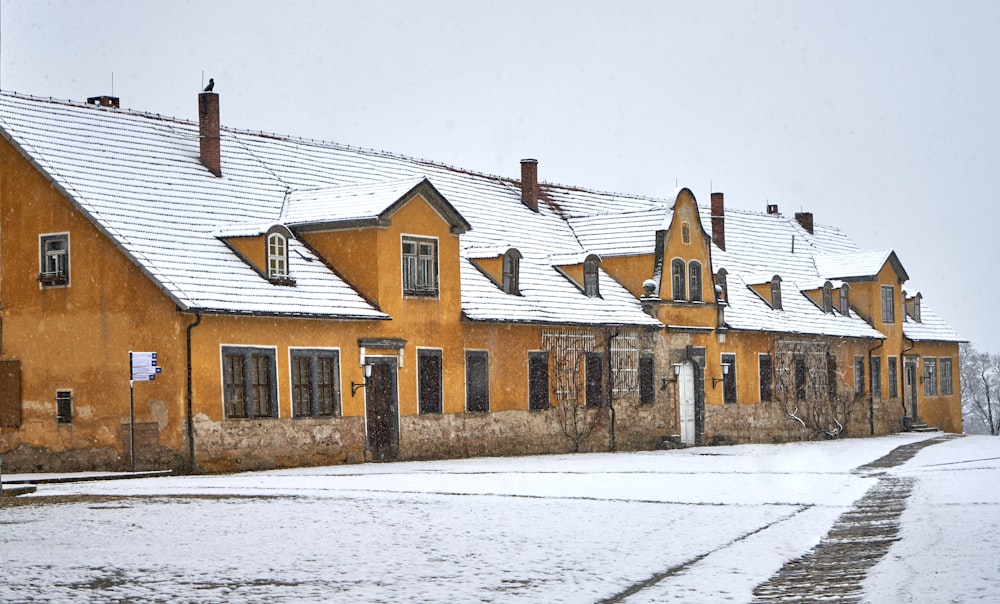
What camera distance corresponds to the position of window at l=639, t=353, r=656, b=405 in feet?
136

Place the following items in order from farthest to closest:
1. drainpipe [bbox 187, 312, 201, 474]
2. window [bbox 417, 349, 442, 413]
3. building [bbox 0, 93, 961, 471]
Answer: window [bbox 417, 349, 442, 413] < building [bbox 0, 93, 961, 471] < drainpipe [bbox 187, 312, 201, 474]

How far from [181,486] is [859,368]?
3589 cm

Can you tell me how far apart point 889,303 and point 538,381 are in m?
24.0

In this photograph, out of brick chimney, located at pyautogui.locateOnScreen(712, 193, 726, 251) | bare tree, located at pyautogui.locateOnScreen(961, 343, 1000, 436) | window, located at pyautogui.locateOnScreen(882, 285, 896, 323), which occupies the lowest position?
bare tree, located at pyautogui.locateOnScreen(961, 343, 1000, 436)

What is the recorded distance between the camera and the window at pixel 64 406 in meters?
29.2

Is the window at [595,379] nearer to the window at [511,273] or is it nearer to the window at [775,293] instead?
the window at [511,273]

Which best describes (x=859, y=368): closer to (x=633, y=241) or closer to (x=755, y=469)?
(x=633, y=241)

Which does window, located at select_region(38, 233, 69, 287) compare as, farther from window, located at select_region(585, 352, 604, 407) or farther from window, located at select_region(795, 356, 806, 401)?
window, located at select_region(795, 356, 806, 401)

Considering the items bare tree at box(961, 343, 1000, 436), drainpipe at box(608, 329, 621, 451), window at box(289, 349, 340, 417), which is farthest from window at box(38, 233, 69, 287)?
bare tree at box(961, 343, 1000, 436)

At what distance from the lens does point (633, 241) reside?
144 ft

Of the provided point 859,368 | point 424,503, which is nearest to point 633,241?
point 859,368

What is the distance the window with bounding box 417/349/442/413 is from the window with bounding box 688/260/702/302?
40.5 ft

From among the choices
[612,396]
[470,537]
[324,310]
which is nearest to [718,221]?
[612,396]

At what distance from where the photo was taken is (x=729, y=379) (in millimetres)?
46562
